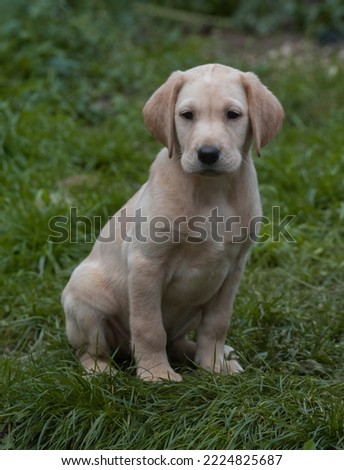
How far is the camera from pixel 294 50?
38.2 ft

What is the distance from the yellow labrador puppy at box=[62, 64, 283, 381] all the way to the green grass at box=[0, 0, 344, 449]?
0.27 metres

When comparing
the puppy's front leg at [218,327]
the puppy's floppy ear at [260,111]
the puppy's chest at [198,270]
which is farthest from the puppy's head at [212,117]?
the puppy's front leg at [218,327]

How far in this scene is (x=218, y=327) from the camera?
5.17m

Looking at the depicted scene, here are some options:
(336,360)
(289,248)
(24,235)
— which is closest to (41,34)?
(24,235)

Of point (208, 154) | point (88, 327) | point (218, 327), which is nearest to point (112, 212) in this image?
point (88, 327)

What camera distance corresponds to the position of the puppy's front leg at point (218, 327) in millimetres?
5133

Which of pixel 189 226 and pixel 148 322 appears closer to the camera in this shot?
pixel 189 226

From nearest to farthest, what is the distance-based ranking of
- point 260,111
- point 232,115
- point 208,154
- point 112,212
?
point 208,154 → point 232,115 → point 260,111 → point 112,212

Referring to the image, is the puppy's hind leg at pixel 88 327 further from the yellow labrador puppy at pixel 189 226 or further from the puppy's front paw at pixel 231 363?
the puppy's front paw at pixel 231 363

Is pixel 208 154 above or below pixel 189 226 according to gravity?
above

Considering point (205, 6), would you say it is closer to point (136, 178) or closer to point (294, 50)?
point (294, 50)

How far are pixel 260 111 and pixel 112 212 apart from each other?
296cm

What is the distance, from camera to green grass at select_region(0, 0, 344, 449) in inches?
179

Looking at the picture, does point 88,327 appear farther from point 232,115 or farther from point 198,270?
point 232,115
